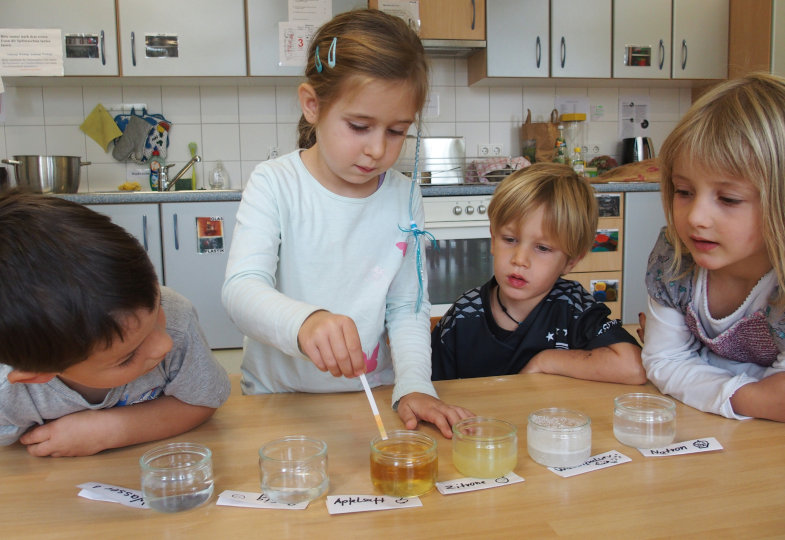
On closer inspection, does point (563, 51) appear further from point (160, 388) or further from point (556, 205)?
point (160, 388)

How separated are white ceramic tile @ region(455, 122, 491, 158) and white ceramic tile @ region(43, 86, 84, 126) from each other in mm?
2177

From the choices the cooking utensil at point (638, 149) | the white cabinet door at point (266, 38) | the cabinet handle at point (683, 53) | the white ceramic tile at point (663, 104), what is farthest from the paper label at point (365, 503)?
the white ceramic tile at point (663, 104)

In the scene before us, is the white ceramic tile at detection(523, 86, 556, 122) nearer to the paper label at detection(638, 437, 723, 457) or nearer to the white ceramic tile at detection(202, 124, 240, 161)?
the white ceramic tile at detection(202, 124, 240, 161)

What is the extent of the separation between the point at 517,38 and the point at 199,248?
210 cm

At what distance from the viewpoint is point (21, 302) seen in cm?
62

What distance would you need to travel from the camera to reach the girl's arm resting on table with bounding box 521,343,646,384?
1091 millimetres

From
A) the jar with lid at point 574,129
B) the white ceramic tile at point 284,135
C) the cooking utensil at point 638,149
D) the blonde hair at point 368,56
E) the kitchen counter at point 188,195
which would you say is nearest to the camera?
the blonde hair at point 368,56

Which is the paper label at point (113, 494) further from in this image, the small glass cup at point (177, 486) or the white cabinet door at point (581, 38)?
the white cabinet door at point (581, 38)

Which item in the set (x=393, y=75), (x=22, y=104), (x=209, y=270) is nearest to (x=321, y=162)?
(x=393, y=75)

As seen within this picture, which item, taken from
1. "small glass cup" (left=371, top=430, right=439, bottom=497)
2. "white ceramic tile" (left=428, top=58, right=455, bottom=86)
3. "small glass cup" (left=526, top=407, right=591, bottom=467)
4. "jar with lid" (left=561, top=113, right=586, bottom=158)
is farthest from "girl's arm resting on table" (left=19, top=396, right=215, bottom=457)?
"jar with lid" (left=561, top=113, right=586, bottom=158)

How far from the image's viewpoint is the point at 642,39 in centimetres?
365

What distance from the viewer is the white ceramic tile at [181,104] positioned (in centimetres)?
354

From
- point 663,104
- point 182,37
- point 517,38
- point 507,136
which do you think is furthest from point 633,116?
point 182,37

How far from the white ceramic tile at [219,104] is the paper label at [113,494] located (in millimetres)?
3178
